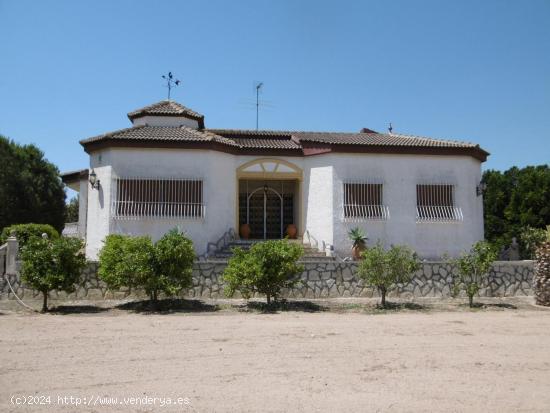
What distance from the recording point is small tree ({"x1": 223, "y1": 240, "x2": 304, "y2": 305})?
12.5 metres

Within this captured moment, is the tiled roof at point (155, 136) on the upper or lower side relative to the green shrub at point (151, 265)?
upper

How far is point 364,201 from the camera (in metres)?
17.9

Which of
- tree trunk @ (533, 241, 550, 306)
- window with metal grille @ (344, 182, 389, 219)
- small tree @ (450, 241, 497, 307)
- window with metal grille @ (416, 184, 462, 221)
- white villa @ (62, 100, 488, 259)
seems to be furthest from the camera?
window with metal grille @ (416, 184, 462, 221)

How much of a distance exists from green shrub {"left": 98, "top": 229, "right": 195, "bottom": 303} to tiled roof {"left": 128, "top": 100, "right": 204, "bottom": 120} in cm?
880

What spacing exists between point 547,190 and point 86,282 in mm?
20894

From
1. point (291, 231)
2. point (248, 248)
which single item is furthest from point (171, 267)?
point (291, 231)

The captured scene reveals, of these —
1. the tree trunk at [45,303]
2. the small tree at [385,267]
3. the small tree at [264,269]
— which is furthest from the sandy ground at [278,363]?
the small tree at [385,267]

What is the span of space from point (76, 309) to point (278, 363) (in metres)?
7.52

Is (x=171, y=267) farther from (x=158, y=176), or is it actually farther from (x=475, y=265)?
(x=475, y=265)

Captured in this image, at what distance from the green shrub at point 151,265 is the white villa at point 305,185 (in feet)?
14.7

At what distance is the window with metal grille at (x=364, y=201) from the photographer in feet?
58.1

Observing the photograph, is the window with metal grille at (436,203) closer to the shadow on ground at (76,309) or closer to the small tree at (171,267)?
the small tree at (171,267)

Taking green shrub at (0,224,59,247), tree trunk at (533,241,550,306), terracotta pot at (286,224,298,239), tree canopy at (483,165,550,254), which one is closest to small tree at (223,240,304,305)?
terracotta pot at (286,224,298,239)

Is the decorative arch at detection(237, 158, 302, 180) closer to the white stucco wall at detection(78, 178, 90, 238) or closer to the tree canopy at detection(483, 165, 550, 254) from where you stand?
the white stucco wall at detection(78, 178, 90, 238)
